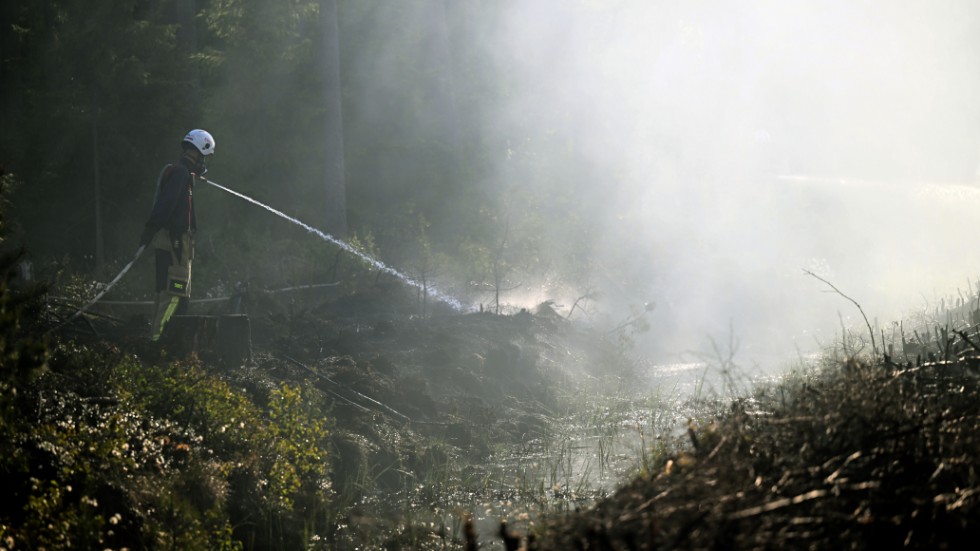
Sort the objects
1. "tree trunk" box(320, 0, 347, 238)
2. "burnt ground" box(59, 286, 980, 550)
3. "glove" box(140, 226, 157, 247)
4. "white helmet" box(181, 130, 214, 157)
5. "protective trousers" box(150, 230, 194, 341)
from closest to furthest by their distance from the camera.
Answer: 1. "burnt ground" box(59, 286, 980, 550)
2. "glove" box(140, 226, 157, 247)
3. "protective trousers" box(150, 230, 194, 341)
4. "white helmet" box(181, 130, 214, 157)
5. "tree trunk" box(320, 0, 347, 238)

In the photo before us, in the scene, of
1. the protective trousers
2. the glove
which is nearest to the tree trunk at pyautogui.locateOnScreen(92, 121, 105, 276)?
the protective trousers

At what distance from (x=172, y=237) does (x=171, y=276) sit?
42 centimetres

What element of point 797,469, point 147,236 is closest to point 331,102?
point 147,236

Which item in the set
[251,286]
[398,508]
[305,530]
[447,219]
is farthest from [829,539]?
[447,219]

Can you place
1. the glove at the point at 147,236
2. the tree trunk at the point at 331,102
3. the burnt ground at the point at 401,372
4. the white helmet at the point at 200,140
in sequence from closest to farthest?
the burnt ground at the point at 401,372 → the glove at the point at 147,236 → the white helmet at the point at 200,140 → the tree trunk at the point at 331,102

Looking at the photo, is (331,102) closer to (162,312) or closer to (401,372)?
(401,372)

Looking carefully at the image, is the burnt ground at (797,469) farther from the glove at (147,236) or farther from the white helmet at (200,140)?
the white helmet at (200,140)

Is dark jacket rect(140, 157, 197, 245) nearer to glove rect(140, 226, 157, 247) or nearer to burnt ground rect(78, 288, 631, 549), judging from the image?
glove rect(140, 226, 157, 247)

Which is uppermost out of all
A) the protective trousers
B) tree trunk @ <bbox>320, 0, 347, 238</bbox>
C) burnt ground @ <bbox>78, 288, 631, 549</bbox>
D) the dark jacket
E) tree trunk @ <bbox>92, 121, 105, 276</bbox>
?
tree trunk @ <bbox>320, 0, 347, 238</bbox>

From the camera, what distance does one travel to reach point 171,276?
11.3 metres

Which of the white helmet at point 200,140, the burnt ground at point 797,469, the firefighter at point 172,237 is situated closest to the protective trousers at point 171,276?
the firefighter at point 172,237

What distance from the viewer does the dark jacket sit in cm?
1131

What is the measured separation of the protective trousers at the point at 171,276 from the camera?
11.2m

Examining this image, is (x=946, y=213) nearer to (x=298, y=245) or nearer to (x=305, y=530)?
(x=298, y=245)
